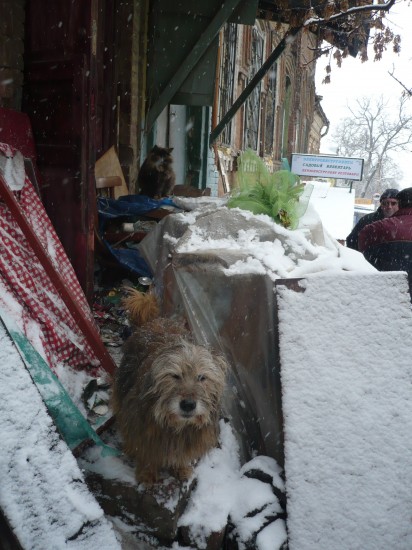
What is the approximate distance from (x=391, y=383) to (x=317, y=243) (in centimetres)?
146

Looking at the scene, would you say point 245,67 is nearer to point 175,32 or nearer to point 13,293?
point 175,32

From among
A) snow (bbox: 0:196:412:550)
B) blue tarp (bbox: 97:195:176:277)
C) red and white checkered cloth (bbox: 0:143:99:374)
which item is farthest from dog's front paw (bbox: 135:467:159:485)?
blue tarp (bbox: 97:195:176:277)

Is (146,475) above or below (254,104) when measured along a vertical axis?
below

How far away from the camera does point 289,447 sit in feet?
8.01

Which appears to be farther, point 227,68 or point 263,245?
point 227,68

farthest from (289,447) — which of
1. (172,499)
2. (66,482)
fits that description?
(66,482)

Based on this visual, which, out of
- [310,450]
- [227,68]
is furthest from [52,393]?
[227,68]

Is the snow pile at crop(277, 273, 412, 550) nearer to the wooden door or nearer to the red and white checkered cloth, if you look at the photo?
the red and white checkered cloth

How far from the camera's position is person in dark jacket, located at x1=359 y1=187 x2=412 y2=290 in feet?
13.2

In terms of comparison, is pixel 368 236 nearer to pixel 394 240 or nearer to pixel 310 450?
pixel 394 240

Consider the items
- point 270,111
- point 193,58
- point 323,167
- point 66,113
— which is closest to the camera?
point 66,113

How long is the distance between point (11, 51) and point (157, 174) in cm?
292

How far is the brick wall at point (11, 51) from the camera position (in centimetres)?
393

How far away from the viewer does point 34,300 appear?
3.03 metres
